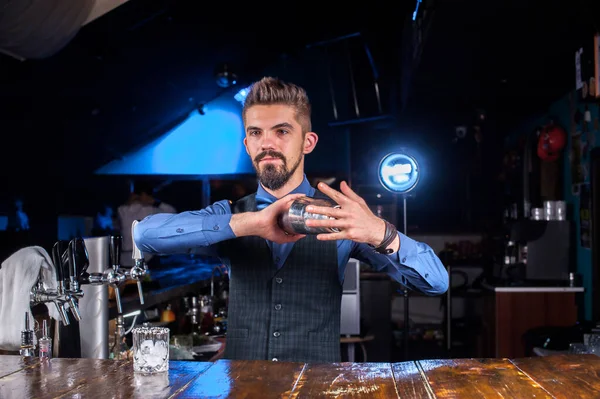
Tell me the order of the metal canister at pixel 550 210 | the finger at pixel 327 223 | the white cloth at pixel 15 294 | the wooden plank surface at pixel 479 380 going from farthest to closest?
1. the metal canister at pixel 550 210
2. the white cloth at pixel 15 294
3. the finger at pixel 327 223
4. the wooden plank surface at pixel 479 380

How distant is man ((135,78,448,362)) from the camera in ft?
6.39

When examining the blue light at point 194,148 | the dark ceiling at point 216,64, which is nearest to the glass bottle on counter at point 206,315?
the dark ceiling at point 216,64

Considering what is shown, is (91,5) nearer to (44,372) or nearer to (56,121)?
(56,121)

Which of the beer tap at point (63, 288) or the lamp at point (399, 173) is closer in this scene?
the beer tap at point (63, 288)

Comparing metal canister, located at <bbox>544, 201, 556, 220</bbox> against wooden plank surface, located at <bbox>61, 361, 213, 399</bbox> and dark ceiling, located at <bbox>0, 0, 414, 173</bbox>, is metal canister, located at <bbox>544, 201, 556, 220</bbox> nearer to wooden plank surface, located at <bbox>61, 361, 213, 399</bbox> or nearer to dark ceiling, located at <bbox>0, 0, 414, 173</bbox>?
dark ceiling, located at <bbox>0, 0, 414, 173</bbox>

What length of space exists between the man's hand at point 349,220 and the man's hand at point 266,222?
0.12 metres

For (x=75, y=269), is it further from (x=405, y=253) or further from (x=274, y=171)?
(x=405, y=253)

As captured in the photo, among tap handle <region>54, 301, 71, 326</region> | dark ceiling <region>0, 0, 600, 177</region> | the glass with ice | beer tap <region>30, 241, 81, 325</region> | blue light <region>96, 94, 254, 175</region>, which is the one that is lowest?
the glass with ice

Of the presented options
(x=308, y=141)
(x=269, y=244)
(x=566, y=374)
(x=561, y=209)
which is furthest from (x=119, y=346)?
(x=561, y=209)

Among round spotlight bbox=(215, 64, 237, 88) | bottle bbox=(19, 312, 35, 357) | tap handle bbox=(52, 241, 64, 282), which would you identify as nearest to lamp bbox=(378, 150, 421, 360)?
tap handle bbox=(52, 241, 64, 282)

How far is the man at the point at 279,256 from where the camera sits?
1.95 metres

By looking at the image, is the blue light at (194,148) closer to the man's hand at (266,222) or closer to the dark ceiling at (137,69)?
the dark ceiling at (137,69)

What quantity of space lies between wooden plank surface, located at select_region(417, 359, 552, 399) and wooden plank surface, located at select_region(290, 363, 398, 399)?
0.33 feet

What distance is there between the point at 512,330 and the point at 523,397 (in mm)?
4346
